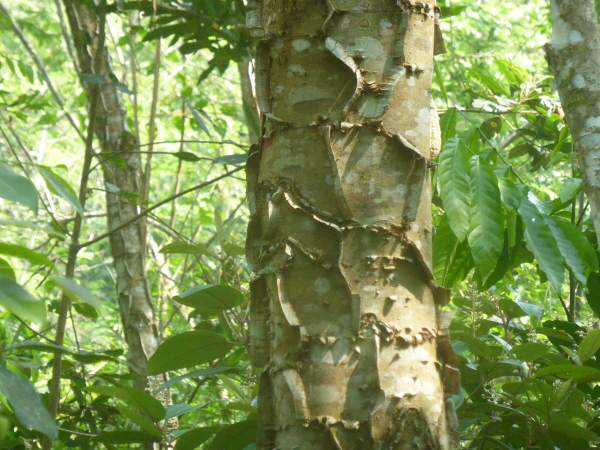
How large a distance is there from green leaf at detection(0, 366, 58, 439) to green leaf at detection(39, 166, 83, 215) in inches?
8.9

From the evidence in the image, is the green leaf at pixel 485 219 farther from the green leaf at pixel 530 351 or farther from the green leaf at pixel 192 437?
the green leaf at pixel 192 437

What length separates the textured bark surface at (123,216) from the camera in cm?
191

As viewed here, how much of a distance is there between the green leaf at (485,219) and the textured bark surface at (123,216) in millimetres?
1212

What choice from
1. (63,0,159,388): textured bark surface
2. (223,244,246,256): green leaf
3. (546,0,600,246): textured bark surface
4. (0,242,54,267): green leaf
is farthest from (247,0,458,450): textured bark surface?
(63,0,159,388): textured bark surface

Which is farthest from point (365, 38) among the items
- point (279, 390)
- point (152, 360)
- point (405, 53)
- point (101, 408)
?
point (101, 408)

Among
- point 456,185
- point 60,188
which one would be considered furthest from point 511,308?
point 60,188

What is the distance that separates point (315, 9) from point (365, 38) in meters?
0.08

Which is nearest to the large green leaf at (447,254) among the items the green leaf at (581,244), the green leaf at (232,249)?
the green leaf at (581,244)

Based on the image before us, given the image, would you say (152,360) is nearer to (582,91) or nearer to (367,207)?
(367,207)

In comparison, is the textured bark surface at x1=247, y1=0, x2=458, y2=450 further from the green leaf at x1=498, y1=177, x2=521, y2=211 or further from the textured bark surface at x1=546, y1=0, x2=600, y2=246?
the textured bark surface at x1=546, y1=0, x2=600, y2=246

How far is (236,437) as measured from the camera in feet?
3.02

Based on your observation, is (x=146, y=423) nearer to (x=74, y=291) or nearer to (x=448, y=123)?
(x=74, y=291)

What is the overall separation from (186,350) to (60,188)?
344mm

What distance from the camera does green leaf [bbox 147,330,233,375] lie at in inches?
37.1
